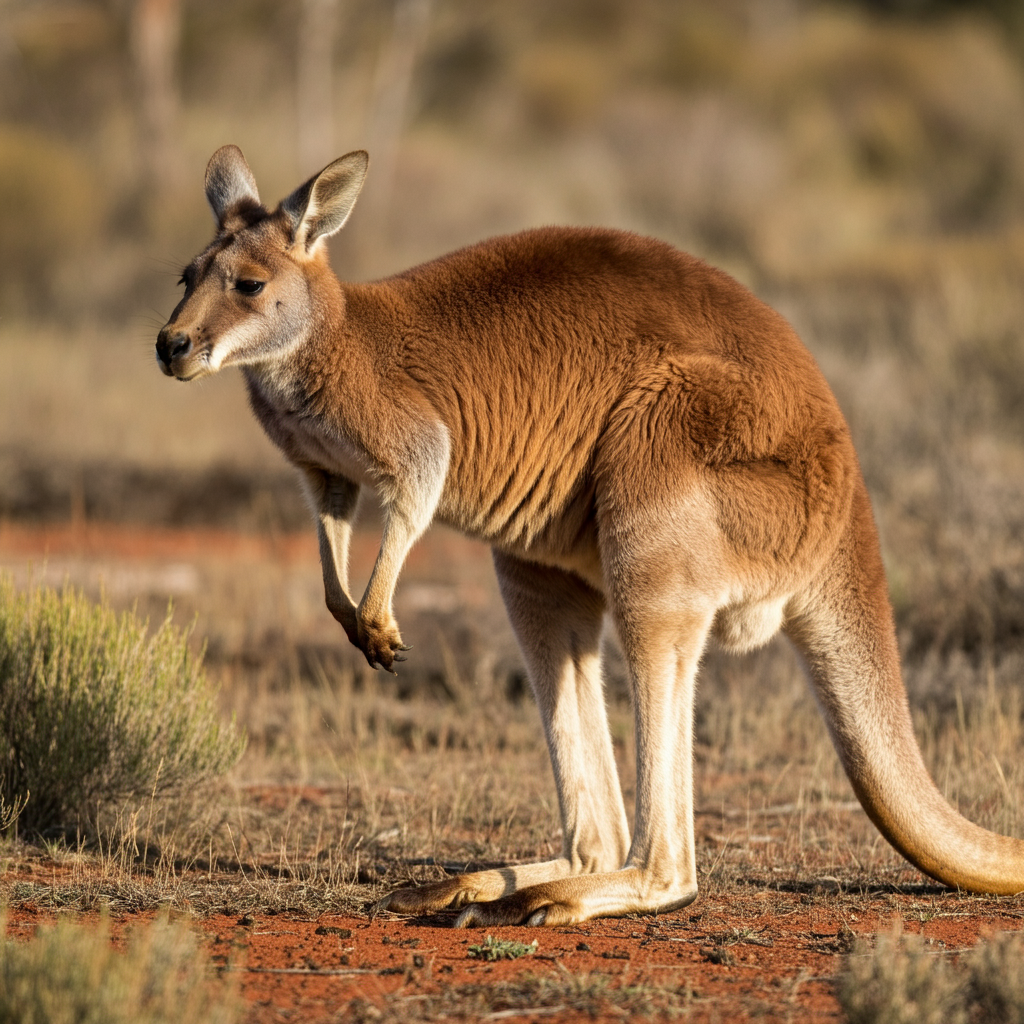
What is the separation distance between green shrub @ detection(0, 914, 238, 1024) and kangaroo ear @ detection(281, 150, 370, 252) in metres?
2.16

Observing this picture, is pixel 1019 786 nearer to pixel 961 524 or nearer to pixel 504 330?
pixel 504 330

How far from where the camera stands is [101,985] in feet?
8.95

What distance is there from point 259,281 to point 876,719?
213cm

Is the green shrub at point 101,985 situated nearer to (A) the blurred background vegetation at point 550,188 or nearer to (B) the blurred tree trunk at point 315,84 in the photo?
(A) the blurred background vegetation at point 550,188

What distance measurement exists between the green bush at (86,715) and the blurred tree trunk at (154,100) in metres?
15.8

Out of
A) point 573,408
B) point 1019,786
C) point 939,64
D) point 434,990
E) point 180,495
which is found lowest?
point 434,990

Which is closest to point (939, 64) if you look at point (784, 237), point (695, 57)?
point (695, 57)

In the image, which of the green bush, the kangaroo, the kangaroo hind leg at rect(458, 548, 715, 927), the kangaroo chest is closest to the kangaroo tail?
the kangaroo

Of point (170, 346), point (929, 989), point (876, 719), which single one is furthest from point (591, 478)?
point (929, 989)

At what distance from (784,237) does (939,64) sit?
11.7 m

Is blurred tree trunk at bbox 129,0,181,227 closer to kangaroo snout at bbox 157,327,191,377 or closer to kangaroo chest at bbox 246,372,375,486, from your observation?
kangaroo chest at bbox 246,372,375,486

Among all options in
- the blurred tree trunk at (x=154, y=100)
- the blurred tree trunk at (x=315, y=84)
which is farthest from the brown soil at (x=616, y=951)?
the blurred tree trunk at (x=315, y=84)

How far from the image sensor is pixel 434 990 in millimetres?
3205

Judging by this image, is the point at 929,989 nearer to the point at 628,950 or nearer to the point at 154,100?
the point at 628,950
